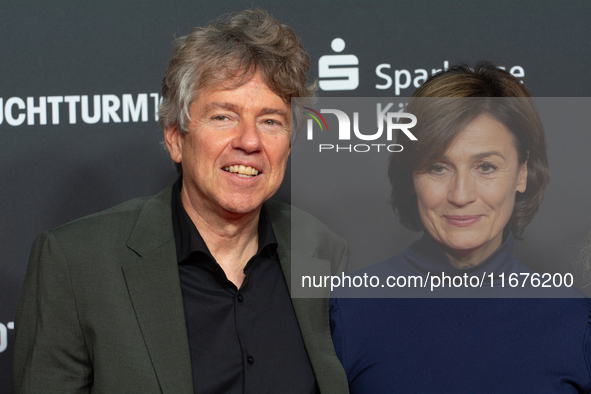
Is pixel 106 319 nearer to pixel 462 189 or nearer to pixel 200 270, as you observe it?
pixel 200 270

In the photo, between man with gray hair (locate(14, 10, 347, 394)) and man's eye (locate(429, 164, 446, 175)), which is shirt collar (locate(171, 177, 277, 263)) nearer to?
man with gray hair (locate(14, 10, 347, 394))

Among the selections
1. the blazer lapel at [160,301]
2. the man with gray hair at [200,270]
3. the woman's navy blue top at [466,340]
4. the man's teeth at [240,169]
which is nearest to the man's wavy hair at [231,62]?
the man with gray hair at [200,270]

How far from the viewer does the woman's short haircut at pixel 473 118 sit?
1382 millimetres

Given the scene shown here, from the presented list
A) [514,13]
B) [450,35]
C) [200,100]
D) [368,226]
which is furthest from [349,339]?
[514,13]

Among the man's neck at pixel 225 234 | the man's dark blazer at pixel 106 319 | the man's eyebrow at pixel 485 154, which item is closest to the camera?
the man's dark blazer at pixel 106 319

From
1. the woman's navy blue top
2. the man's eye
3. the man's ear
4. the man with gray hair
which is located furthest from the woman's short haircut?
the man's ear

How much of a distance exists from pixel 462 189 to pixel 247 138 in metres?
0.54

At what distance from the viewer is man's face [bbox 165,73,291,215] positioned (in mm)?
1398

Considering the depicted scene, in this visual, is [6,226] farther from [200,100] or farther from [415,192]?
[415,192]

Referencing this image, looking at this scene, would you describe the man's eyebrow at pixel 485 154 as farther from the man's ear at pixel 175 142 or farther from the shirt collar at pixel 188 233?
the man's ear at pixel 175 142

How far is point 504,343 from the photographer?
135 cm

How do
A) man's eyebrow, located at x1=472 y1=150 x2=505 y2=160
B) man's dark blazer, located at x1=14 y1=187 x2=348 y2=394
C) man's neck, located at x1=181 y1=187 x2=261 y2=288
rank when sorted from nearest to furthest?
man's dark blazer, located at x1=14 y1=187 x2=348 y2=394 < man's eyebrow, located at x1=472 y1=150 x2=505 y2=160 < man's neck, located at x1=181 y1=187 x2=261 y2=288

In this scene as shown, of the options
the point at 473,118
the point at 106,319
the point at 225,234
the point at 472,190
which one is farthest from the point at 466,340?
the point at 106,319

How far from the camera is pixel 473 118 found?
1.37 m
